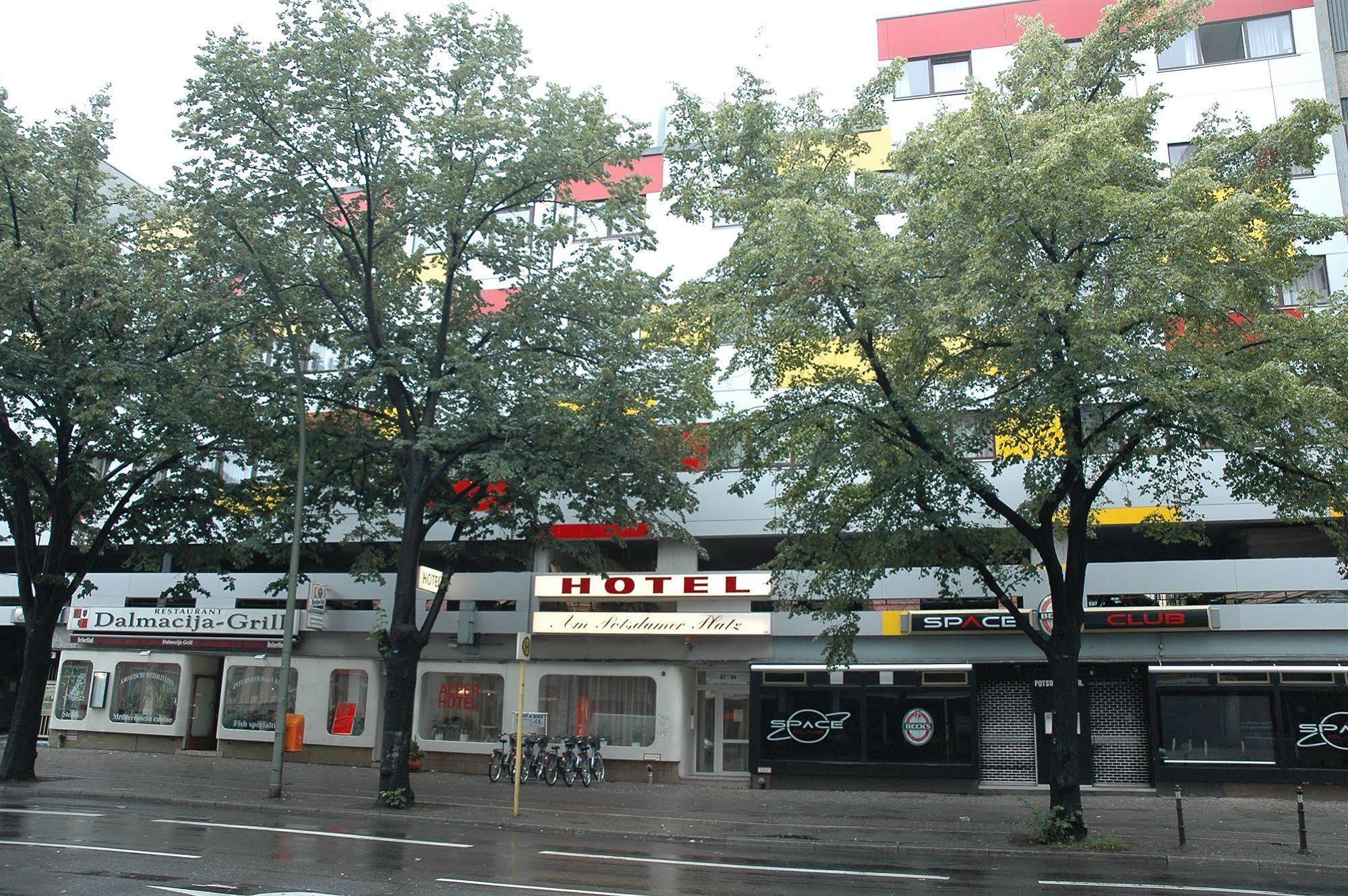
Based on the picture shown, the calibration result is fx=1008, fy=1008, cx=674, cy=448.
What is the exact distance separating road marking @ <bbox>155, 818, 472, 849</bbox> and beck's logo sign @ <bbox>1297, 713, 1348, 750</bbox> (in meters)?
15.6

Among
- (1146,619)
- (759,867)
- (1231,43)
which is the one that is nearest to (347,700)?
(759,867)

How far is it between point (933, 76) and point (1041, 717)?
15.0 meters

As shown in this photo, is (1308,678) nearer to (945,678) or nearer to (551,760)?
(945,678)

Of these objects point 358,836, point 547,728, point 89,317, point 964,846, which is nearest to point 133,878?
point 358,836

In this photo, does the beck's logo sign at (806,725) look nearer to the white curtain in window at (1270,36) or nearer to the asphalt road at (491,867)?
the asphalt road at (491,867)

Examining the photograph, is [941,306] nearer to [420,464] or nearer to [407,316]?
[420,464]

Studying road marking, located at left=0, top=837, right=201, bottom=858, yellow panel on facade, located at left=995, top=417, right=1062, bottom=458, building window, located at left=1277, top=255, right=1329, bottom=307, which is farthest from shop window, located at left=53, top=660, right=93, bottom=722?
building window, located at left=1277, top=255, right=1329, bottom=307

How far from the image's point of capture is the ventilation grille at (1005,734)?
20.6 metres

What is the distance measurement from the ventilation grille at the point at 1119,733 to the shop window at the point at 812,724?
4.70 meters

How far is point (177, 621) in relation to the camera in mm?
26172

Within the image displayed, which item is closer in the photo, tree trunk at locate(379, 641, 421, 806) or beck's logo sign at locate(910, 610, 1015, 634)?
tree trunk at locate(379, 641, 421, 806)

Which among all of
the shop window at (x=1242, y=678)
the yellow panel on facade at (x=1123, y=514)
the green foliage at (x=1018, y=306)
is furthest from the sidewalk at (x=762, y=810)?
→ the yellow panel on facade at (x=1123, y=514)

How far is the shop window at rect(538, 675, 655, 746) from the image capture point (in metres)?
22.6

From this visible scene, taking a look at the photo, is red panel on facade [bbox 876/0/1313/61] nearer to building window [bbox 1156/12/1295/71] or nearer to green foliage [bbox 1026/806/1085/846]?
building window [bbox 1156/12/1295/71]
